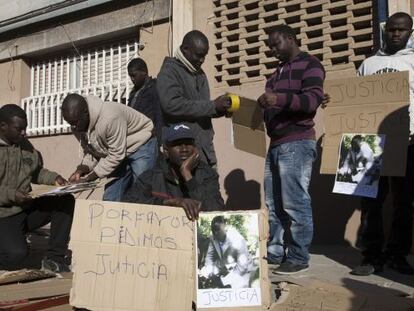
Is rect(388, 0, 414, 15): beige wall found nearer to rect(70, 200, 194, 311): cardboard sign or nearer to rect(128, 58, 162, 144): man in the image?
rect(128, 58, 162, 144): man

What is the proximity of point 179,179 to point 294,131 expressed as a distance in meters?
0.96

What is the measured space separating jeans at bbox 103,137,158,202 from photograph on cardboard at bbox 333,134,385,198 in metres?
1.53

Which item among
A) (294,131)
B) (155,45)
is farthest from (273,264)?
(155,45)

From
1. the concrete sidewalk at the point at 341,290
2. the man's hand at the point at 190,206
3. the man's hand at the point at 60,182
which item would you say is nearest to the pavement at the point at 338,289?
the concrete sidewalk at the point at 341,290

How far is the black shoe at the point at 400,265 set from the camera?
12.9ft

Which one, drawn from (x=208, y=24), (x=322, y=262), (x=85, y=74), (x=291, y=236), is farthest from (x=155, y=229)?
(x=85, y=74)

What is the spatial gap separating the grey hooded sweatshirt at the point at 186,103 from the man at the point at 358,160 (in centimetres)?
98

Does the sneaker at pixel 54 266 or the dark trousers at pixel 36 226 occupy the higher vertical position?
the dark trousers at pixel 36 226

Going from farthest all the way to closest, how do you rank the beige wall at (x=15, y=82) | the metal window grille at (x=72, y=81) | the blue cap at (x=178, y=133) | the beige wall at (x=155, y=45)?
the beige wall at (x=15, y=82), the metal window grille at (x=72, y=81), the beige wall at (x=155, y=45), the blue cap at (x=178, y=133)

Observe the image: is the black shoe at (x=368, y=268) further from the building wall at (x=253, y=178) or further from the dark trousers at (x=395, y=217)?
the building wall at (x=253, y=178)

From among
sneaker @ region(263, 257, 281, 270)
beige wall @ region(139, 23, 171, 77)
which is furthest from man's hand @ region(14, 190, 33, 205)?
beige wall @ region(139, 23, 171, 77)

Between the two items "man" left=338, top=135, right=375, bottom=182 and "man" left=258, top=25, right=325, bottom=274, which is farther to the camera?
"man" left=338, top=135, right=375, bottom=182

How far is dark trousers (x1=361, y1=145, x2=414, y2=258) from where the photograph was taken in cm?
396

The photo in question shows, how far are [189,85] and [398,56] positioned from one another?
4.98 feet
